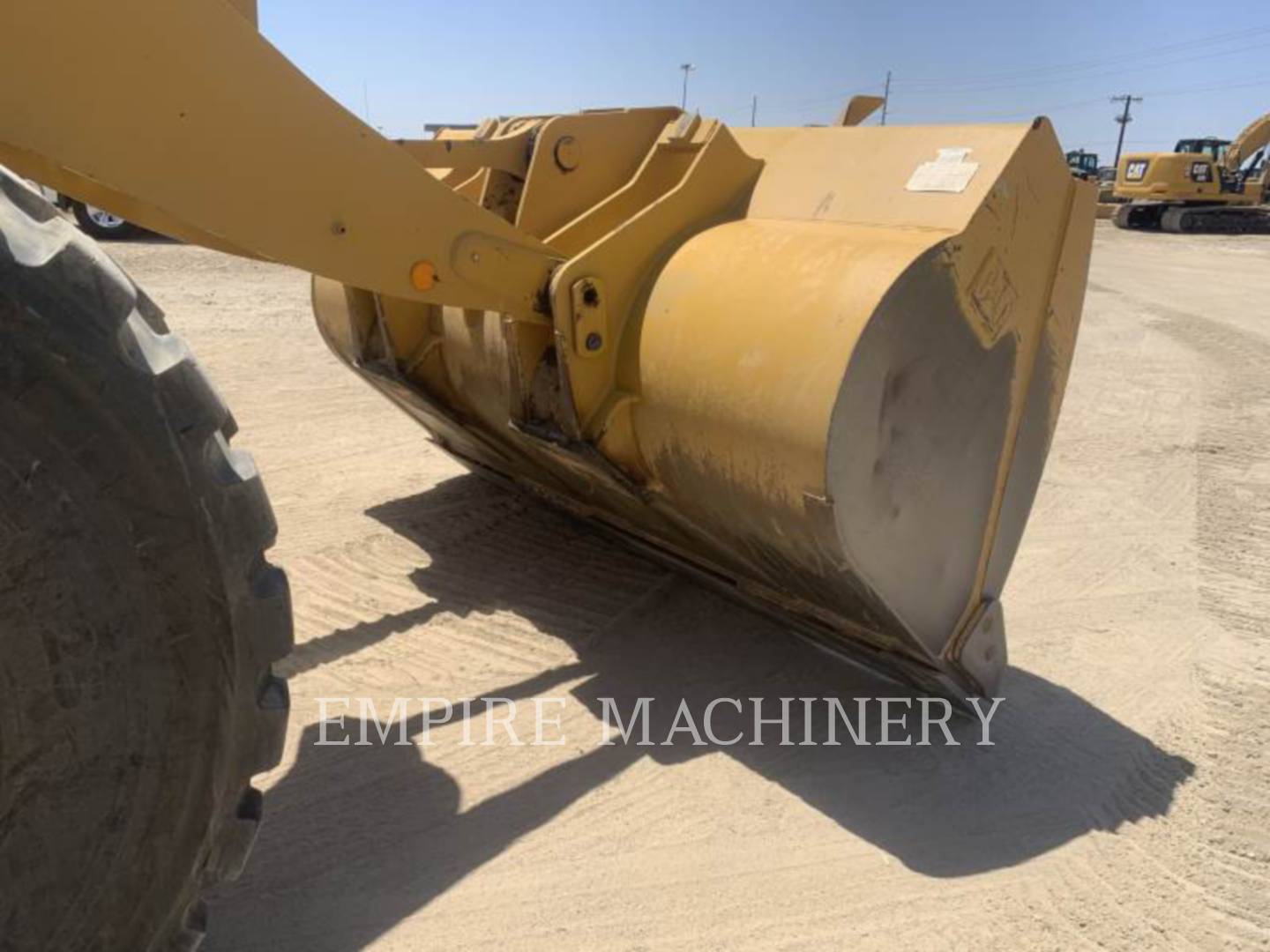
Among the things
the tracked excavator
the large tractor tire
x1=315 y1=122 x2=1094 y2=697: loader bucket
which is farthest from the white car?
the tracked excavator

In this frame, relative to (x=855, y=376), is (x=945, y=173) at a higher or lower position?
higher

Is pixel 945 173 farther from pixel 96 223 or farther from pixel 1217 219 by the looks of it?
pixel 1217 219

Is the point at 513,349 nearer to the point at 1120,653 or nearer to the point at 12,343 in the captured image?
the point at 12,343

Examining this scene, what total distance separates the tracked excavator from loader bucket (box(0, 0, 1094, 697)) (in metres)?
25.1

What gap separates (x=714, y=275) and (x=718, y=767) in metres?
1.36

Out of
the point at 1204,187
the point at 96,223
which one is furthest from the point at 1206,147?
the point at 96,223

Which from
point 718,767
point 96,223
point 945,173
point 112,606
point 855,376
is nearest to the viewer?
point 112,606

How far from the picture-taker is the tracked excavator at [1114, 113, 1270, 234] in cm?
2452

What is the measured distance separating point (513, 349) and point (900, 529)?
1237 mm

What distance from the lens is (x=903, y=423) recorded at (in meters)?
2.55

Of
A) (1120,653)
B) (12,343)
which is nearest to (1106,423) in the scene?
(1120,653)

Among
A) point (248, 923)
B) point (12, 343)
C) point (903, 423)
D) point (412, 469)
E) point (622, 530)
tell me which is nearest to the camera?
point (12, 343)

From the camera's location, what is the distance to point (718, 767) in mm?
2912

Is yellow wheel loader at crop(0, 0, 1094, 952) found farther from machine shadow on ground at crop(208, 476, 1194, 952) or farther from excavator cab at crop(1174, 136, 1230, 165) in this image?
excavator cab at crop(1174, 136, 1230, 165)
